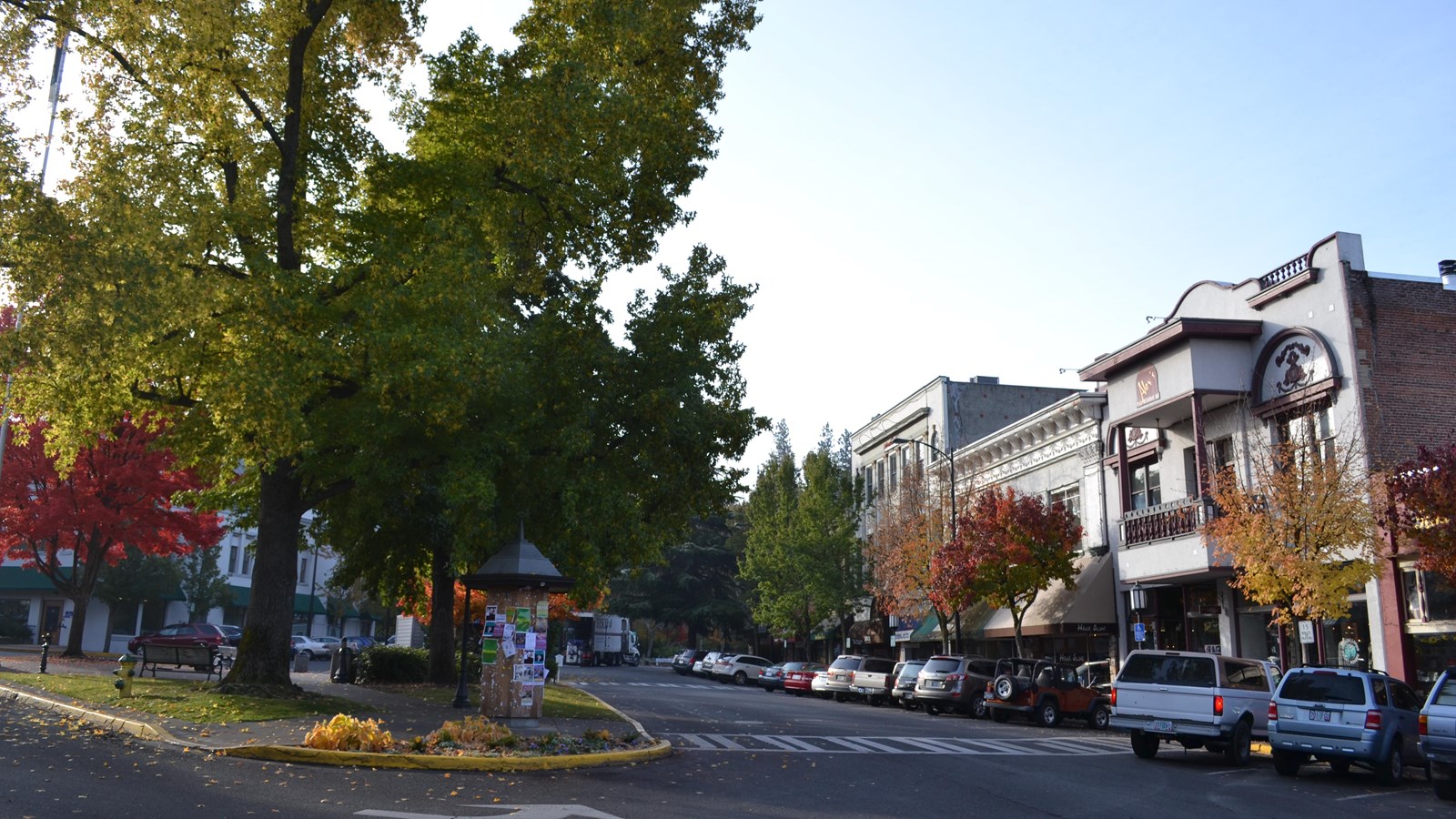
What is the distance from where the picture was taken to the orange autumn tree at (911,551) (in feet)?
136

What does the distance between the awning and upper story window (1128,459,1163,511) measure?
243cm

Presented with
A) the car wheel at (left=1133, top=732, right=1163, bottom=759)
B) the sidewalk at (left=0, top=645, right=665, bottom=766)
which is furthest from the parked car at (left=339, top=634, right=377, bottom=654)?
the car wheel at (left=1133, top=732, right=1163, bottom=759)

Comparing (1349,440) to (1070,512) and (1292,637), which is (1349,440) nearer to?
(1292,637)

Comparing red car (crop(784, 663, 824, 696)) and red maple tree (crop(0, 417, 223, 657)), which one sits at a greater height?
red maple tree (crop(0, 417, 223, 657))

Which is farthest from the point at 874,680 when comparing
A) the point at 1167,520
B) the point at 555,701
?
the point at 555,701

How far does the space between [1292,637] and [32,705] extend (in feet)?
92.5

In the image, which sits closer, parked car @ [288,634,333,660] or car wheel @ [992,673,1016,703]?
car wheel @ [992,673,1016,703]

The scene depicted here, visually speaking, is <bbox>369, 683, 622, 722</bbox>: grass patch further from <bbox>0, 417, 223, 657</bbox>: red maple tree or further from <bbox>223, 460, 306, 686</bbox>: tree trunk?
<bbox>0, 417, 223, 657</bbox>: red maple tree

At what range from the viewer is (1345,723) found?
1670 cm

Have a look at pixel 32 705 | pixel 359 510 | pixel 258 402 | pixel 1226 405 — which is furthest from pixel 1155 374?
pixel 32 705

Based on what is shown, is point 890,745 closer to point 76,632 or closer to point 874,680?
point 874,680

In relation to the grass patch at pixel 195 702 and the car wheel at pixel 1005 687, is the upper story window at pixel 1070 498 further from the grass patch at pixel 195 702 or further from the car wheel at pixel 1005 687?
the grass patch at pixel 195 702

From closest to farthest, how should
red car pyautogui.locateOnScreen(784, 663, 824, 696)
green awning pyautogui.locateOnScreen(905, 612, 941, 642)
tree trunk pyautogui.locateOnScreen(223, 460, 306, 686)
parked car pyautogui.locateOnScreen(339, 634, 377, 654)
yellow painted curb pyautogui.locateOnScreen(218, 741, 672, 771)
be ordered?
yellow painted curb pyautogui.locateOnScreen(218, 741, 672, 771) → tree trunk pyautogui.locateOnScreen(223, 460, 306, 686) → parked car pyautogui.locateOnScreen(339, 634, 377, 654) → red car pyautogui.locateOnScreen(784, 663, 824, 696) → green awning pyautogui.locateOnScreen(905, 612, 941, 642)

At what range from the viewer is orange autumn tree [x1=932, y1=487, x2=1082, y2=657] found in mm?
35562
